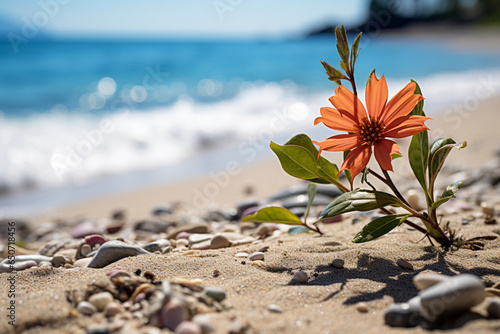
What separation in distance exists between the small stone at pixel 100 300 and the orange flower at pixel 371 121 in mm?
1042

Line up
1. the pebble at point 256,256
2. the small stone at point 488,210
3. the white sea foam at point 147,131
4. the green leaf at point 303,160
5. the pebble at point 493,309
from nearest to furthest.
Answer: the pebble at point 493,309 → the green leaf at point 303,160 → the pebble at point 256,256 → the small stone at point 488,210 → the white sea foam at point 147,131

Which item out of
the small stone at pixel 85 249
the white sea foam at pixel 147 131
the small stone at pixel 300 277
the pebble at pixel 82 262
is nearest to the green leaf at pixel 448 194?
the small stone at pixel 300 277

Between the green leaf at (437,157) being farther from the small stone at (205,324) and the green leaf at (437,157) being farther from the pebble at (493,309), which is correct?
the small stone at (205,324)

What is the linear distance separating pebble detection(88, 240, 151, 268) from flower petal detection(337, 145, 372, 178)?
3.97 feet

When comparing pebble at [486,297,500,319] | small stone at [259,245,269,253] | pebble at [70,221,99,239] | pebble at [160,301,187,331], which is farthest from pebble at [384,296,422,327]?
pebble at [70,221,99,239]

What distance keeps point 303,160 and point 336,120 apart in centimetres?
31

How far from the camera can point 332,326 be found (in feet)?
5.17

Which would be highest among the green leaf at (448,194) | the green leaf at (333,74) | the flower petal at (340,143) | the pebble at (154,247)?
the green leaf at (333,74)

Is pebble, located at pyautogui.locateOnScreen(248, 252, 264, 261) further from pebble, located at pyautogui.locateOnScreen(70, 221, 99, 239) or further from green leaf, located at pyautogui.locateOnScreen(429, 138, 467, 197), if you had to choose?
pebble, located at pyautogui.locateOnScreen(70, 221, 99, 239)

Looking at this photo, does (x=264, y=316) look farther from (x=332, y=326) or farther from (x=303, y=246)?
(x=303, y=246)

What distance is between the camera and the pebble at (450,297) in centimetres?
148

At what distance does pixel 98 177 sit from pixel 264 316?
567cm

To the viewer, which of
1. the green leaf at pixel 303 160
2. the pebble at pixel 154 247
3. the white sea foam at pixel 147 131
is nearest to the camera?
the green leaf at pixel 303 160

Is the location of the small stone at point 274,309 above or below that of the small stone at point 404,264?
below
